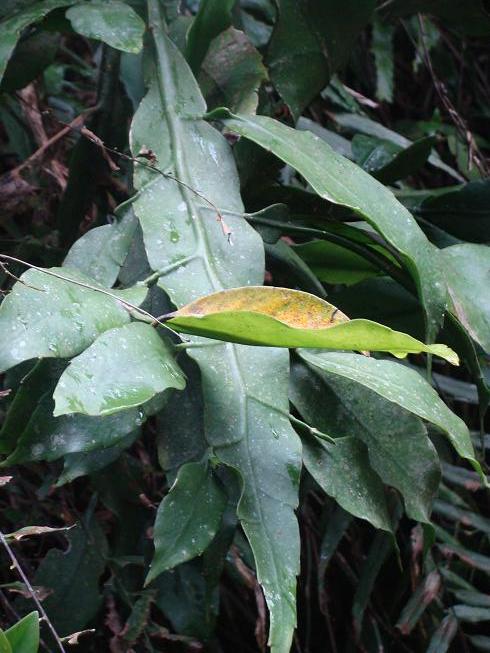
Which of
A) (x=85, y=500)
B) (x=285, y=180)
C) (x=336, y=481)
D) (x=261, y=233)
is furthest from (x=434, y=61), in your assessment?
(x=336, y=481)

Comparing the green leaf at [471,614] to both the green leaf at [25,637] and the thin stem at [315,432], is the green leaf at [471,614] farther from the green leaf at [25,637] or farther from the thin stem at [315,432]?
the green leaf at [25,637]

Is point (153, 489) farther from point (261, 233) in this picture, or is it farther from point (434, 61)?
point (434, 61)

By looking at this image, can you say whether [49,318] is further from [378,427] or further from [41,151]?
[41,151]

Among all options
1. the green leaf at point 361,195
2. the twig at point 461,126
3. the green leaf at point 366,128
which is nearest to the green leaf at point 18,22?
the green leaf at point 361,195

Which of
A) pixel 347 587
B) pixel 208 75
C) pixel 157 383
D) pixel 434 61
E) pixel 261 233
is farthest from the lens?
pixel 434 61

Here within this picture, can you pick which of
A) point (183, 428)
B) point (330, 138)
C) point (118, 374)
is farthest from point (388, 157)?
point (118, 374)

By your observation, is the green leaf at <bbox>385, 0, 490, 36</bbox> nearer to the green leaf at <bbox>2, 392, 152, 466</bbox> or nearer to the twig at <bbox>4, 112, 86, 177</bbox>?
the twig at <bbox>4, 112, 86, 177</bbox>
